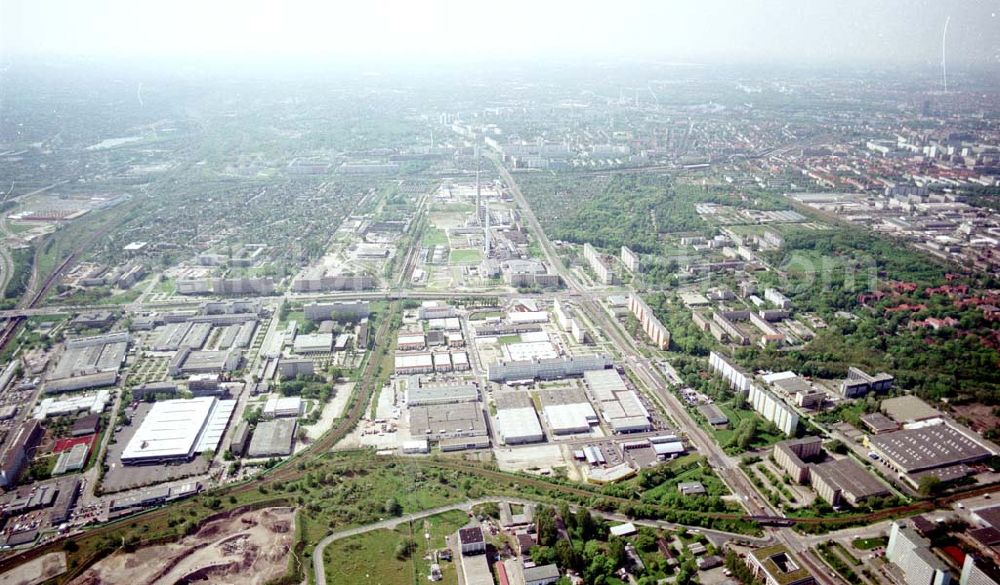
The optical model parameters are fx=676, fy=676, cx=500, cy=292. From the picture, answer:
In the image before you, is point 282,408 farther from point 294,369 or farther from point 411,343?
point 411,343

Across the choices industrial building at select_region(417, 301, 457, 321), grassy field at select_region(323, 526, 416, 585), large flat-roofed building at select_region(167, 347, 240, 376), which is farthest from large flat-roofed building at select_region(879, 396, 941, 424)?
large flat-roofed building at select_region(167, 347, 240, 376)

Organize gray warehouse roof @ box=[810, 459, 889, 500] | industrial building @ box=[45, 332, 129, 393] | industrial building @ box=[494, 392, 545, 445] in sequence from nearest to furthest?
gray warehouse roof @ box=[810, 459, 889, 500] < industrial building @ box=[494, 392, 545, 445] < industrial building @ box=[45, 332, 129, 393]

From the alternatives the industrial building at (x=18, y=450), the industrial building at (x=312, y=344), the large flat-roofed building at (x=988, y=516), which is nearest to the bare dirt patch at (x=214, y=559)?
the industrial building at (x=18, y=450)

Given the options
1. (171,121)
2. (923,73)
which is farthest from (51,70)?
(923,73)

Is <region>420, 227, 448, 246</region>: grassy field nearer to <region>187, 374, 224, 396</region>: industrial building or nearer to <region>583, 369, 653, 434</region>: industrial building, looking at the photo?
<region>583, 369, 653, 434</region>: industrial building

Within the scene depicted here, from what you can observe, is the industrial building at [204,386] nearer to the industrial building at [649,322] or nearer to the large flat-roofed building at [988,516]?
the industrial building at [649,322]

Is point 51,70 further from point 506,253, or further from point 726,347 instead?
point 726,347

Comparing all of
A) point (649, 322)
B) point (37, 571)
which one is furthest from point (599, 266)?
point (37, 571)
